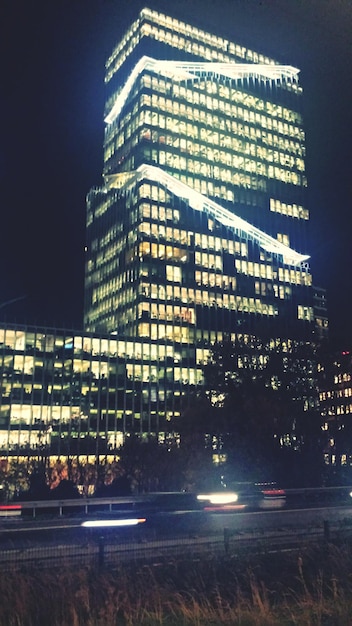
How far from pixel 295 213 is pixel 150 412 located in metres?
71.8

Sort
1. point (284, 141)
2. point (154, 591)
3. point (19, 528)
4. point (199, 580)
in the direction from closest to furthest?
point (154, 591), point (199, 580), point (19, 528), point (284, 141)

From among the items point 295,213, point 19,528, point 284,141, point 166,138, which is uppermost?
point 284,141

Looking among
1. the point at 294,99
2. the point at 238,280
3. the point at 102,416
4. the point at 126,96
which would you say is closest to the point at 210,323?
the point at 238,280

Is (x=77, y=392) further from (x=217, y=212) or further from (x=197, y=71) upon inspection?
(x=197, y=71)

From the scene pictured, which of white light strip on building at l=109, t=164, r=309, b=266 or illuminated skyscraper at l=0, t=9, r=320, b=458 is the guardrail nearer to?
illuminated skyscraper at l=0, t=9, r=320, b=458

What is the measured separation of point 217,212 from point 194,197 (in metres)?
6.76

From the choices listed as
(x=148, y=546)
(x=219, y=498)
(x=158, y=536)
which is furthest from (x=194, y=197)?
(x=148, y=546)

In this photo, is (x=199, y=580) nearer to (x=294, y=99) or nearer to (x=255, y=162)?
(x=255, y=162)

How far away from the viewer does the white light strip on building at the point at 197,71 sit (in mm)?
134625

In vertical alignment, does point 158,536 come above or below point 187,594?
below

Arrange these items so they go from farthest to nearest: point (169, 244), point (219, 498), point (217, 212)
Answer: point (217, 212) < point (169, 244) < point (219, 498)

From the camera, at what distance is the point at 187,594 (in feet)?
41.1

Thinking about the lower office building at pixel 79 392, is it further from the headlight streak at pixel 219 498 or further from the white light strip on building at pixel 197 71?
the white light strip on building at pixel 197 71

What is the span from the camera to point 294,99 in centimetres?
16062
